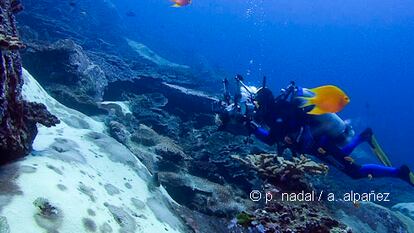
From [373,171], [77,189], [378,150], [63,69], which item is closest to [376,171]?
[373,171]

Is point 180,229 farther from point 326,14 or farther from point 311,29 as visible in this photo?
point 311,29

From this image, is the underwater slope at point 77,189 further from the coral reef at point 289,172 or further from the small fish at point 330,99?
the small fish at point 330,99

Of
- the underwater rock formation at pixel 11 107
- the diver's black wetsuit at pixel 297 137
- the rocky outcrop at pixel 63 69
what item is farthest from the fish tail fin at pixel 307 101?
the rocky outcrop at pixel 63 69

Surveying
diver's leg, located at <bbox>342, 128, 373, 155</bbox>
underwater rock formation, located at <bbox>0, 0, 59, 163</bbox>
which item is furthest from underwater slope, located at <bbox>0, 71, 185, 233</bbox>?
diver's leg, located at <bbox>342, 128, 373, 155</bbox>

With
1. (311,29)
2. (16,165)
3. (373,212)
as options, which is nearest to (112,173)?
(16,165)

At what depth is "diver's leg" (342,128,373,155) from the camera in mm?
7527

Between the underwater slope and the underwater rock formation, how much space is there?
0.59 feet

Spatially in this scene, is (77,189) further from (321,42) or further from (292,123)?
(321,42)

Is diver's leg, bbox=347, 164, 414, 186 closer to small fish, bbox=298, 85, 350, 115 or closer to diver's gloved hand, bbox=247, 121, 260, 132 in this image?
diver's gloved hand, bbox=247, 121, 260, 132

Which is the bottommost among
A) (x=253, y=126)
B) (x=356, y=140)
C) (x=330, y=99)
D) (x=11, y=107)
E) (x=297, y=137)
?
(x=11, y=107)

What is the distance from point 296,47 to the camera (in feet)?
460

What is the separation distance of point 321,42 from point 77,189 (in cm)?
14440

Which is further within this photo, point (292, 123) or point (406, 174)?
point (406, 174)

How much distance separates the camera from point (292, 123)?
694 centimetres
